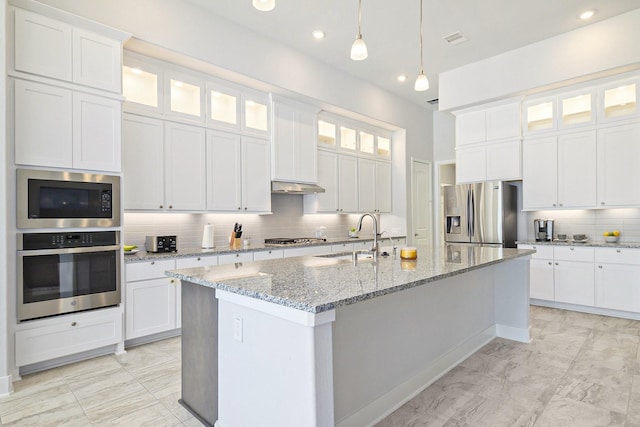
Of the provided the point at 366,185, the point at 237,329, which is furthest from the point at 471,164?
the point at 237,329

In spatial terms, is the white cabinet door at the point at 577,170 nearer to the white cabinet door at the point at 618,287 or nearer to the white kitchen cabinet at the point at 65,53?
the white cabinet door at the point at 618,287

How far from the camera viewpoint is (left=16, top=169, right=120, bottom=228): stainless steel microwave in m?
2.72

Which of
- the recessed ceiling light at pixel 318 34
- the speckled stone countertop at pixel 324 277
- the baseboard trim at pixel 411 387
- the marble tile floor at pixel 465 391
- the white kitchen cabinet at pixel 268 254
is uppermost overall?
the recessed ceiling light at pixel 318 34

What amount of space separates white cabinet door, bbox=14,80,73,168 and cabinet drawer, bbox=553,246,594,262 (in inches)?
218

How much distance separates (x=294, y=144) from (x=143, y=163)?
2086mm

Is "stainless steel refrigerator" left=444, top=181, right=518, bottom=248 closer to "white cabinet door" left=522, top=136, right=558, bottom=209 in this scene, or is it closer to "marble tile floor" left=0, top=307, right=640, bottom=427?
"white cabinet door" left=522, top=136, right=558, bottom=209

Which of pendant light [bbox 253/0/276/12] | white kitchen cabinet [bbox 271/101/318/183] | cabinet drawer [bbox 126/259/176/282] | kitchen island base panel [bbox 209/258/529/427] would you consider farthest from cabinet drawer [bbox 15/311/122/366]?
pendant light [bbox 253/0/276/12]

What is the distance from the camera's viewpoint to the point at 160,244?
3.74 meters

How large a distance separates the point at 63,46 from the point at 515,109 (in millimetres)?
5383

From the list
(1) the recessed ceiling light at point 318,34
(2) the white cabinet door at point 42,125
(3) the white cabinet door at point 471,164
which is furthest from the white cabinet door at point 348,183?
(2) the white cabinet door at point 42,125

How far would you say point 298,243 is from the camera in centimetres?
489

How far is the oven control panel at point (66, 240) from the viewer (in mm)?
2724

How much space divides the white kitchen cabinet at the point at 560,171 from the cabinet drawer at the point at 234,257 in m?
3.96

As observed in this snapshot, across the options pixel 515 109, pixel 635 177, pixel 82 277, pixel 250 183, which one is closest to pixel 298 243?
pixel 250 183
